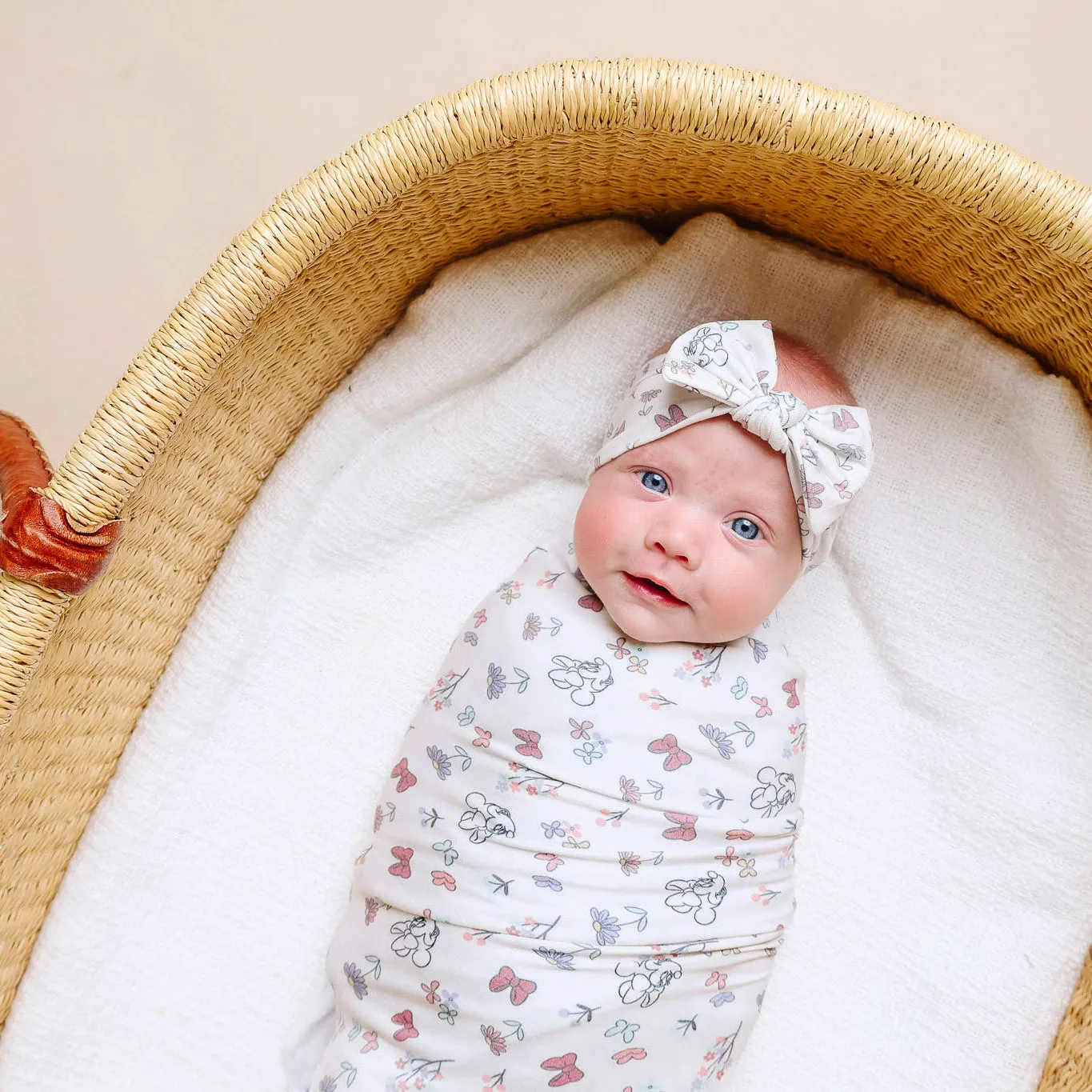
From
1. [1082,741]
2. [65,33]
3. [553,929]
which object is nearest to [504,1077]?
[553,929]

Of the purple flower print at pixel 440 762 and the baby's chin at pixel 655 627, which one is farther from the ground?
the baby's chin at pixel 655 627

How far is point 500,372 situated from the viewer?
1.35 meters

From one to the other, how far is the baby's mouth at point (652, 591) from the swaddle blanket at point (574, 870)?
68 mm

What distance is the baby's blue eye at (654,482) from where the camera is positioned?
1.10 m

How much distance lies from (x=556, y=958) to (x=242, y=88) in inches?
53.8

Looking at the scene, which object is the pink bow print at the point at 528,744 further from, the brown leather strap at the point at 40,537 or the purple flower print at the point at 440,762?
the brown leather strap at the point at 40,537

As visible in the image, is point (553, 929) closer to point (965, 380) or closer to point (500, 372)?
point (500, 372)

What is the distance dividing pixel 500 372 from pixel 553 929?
2.14 feet

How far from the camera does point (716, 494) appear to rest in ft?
3.52

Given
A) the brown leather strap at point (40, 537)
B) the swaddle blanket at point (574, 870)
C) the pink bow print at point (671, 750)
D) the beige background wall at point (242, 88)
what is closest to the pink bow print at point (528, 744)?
the swaddle blanket at point (574, 870)

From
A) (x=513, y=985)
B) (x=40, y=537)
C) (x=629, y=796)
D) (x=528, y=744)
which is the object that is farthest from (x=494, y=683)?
(x=40, y=537)

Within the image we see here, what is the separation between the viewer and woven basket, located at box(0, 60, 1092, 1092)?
1.01 metres

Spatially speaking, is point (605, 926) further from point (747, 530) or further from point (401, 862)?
point (747, 530)

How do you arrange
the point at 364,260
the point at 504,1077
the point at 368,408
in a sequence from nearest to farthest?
the point at 504,1077 < the point at 364,260 < the point at 368,408
